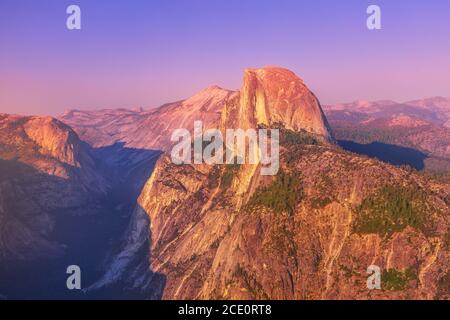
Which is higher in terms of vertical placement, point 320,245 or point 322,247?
point 320,245

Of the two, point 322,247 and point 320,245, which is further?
point 320,245

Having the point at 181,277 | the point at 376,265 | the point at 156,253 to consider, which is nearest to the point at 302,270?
the point at 376,265

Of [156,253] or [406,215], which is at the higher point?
[406,215]

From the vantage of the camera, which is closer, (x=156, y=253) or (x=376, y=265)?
(x=376, y=265)

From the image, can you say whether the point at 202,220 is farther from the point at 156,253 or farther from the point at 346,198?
the point at 346,198
